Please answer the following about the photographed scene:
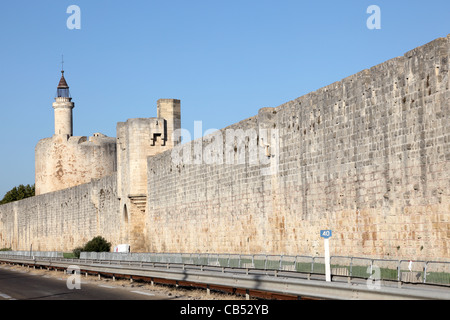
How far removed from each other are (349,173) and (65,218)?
123 ft

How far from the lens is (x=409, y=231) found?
18.4 m

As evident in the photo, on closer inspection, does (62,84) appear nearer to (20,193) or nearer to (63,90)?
(63,90)

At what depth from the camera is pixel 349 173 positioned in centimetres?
2122

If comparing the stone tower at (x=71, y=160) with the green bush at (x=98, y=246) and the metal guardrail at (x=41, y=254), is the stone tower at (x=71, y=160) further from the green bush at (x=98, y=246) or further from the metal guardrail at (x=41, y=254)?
the green bush at (x=98, y=246)

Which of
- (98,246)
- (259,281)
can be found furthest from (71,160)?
(259,281)

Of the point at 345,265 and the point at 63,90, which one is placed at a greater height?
the point at 63,90

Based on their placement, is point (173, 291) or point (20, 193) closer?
point (173, 291)

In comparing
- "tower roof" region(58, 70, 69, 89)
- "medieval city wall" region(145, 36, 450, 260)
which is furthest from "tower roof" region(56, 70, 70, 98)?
"medieval city wall" region(145, 36, 450, 260)

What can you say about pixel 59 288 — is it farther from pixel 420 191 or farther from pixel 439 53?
pixel 439 53

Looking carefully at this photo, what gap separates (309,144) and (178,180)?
12.7 metres

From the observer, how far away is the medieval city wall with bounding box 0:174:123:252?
45125 mm

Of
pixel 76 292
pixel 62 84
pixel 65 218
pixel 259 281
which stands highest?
pixel 62 84

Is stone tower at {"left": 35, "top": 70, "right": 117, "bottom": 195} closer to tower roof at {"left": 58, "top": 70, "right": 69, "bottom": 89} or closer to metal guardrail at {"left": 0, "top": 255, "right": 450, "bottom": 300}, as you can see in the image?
tower roof at {"left": 58, "top": 70, "right": 69, "bottom": 89}

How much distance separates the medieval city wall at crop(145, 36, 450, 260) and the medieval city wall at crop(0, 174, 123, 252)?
1394cm
